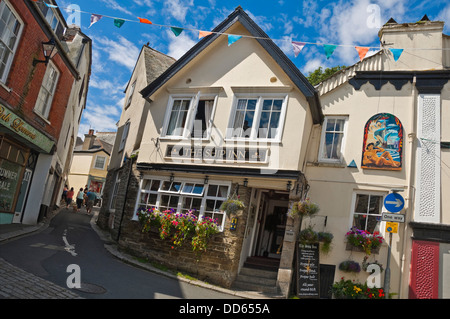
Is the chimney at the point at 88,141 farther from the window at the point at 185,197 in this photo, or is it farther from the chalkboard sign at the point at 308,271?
the chalkboard sign at the point at 308,271

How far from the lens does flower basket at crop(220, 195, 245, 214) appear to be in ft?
32.9

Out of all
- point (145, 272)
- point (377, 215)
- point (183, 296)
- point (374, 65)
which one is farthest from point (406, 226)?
point (145, 272)

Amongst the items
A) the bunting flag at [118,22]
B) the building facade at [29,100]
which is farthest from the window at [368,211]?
the building facade at [29,100]

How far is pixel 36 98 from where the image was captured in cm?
1279

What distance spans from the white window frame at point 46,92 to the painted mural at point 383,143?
1214cm

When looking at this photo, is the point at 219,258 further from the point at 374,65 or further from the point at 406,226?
the point at 374,65

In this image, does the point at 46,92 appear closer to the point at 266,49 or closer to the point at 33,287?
the point at 266,49

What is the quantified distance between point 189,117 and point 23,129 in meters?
5.80

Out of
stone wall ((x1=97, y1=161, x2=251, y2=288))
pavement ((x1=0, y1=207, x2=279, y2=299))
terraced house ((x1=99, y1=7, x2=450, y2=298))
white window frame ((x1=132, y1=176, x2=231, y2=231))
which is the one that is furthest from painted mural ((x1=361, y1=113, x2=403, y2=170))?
pavement ((x1=0, y1=207, x2=279, y2=299))

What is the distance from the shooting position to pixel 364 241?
1014 cm

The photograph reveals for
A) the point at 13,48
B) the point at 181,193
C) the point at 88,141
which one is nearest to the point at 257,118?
the point at 181,193

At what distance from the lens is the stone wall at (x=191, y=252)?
33.1 feet

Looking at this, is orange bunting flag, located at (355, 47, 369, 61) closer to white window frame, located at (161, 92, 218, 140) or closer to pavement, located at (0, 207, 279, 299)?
white window frame, located at (161, 92, 218, 140)

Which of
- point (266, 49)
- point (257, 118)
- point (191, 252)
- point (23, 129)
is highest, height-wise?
point (266, 49)
